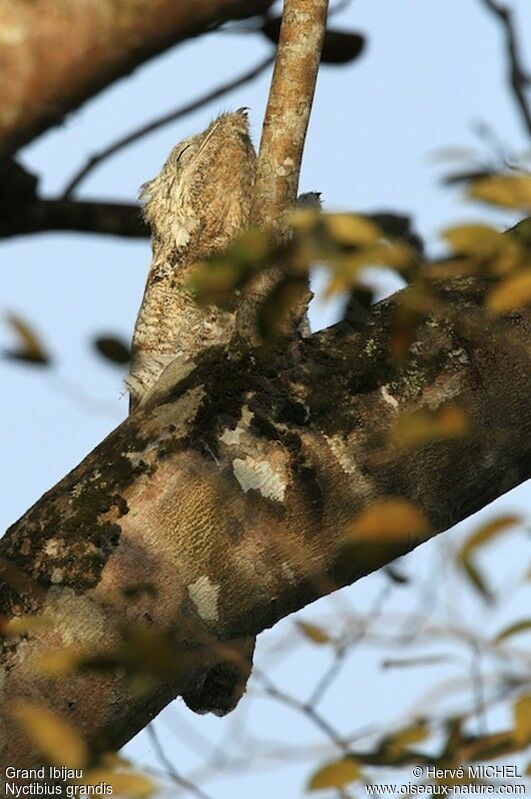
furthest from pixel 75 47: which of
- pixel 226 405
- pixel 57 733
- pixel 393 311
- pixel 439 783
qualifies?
pixel 393 311

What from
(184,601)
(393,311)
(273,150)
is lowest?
(184,601)

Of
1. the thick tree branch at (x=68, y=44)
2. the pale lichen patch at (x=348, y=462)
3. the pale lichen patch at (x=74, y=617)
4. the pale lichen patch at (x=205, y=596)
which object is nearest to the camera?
the thick tree branch at (x=68, y=44)

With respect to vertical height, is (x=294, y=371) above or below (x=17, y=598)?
above

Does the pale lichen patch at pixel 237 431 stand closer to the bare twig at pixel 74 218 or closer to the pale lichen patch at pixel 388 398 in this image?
the pale lichen patch at pixel 388 398

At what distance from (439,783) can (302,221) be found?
0.82 meters

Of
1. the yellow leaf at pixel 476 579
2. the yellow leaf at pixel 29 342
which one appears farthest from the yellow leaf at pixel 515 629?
the yellow leaf at pixel 29 342

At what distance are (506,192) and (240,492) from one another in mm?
1376

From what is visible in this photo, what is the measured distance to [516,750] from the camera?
5.58 ft

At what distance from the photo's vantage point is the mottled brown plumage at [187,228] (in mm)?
4090

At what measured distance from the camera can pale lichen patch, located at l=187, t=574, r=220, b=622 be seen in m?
2.85

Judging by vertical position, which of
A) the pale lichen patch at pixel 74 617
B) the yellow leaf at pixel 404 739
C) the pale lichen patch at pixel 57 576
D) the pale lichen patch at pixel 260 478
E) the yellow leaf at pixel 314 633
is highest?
the pale lichen patch at pixel 260 478

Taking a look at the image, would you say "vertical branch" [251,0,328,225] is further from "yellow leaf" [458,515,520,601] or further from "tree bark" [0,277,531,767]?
"yellow leaf" [458,515,520,601]

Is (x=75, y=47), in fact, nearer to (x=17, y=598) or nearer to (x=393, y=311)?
(x=17, y=598)

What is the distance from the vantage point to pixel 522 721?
164cm
